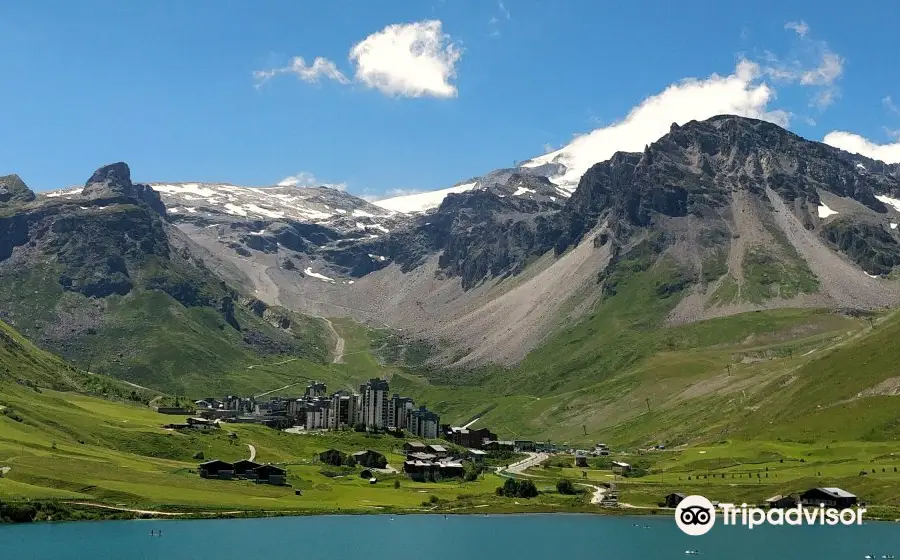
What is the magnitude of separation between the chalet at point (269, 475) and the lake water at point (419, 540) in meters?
28.6

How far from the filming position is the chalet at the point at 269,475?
17050 cm

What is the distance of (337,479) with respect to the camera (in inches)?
7318

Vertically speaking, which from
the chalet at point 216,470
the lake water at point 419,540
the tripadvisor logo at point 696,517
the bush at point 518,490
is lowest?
the lake water at point 419,540

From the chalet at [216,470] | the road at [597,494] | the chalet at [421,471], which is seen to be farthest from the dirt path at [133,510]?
the road at [597,494]

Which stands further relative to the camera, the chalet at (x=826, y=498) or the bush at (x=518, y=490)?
the bush at (x=518, y=490)

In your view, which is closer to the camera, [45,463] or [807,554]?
[807,554]

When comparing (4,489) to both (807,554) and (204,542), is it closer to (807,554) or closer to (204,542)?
(204,542)

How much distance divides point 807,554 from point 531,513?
56321 millimetres

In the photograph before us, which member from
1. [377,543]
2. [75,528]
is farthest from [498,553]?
[75,528]

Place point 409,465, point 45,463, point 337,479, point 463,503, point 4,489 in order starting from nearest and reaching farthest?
point 4,489, point 45,463, point 463,503, point 337,479, point 409,465

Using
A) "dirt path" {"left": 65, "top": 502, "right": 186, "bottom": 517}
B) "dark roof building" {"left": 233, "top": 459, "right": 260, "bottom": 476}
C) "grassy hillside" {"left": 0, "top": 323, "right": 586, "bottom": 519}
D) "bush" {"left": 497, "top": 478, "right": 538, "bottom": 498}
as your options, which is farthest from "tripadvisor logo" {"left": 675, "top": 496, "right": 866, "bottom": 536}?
"dark roof building" {"left": 233, "top": 459, "right": 260, "bottom": 476}

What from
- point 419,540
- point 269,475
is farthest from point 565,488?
point 419,540

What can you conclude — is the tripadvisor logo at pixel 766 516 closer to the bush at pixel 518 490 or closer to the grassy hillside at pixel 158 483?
the grassy hillside at pixel 158 483

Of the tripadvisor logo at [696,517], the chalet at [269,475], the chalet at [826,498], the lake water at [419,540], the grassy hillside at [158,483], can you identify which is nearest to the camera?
the lake water at [419,540]
